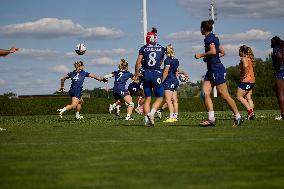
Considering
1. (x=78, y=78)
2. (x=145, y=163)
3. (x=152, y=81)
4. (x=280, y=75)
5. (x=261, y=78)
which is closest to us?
(x=145, y=163)

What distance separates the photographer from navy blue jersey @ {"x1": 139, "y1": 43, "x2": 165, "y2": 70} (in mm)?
15484

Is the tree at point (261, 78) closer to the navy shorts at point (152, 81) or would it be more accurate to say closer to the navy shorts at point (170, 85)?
the navy shorts at point (170, 85)

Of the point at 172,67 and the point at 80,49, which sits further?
the point at 80,49

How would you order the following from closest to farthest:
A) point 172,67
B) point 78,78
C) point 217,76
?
point 217,76
point 172,67
point 78,78

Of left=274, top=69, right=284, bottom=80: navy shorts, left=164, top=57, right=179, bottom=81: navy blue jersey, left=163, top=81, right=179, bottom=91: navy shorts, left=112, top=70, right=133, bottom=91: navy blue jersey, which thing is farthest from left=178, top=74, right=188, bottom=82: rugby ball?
left=274, top=69, right=284, bottom=80: navy shorts

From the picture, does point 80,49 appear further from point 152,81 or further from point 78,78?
point 152,81

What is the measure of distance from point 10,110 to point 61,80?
56.7ft

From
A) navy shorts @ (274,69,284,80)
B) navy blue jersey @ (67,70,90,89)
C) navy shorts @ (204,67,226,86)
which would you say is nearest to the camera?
navy shorts @ (204,67,226,86)

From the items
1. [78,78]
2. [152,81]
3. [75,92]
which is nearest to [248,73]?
[152,81]

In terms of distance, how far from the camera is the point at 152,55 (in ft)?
50.8

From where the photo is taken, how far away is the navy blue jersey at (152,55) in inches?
610

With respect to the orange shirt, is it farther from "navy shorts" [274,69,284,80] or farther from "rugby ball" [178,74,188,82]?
"rugby ball" [178,74,188,82]

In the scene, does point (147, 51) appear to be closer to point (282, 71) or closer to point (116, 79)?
point (282, 71)

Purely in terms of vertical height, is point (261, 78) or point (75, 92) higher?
point (261, 78)
